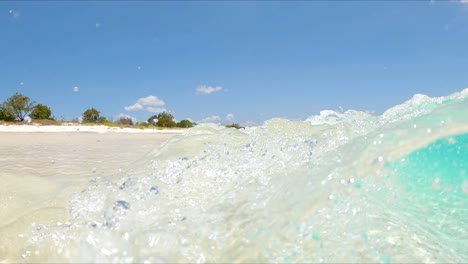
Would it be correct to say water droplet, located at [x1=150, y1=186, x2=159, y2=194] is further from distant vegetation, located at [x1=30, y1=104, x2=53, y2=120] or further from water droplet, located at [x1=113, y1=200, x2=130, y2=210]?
distant vegetation, located at [x1=30, y1=104, x2=53, y2=120]

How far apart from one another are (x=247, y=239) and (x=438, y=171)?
127 centimetres

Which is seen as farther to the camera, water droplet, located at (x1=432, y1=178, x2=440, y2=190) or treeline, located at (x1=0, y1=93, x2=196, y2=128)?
treeline, located at (x1=0, y1=93, x2=196, y2=128)

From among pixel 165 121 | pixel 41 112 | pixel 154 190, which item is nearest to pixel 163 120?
pixel 165 121

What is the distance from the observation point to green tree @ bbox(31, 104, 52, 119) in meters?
26.8

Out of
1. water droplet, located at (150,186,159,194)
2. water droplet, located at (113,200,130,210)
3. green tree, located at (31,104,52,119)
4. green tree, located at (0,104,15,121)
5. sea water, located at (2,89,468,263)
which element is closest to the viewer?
sea water, located at (2,89,468,263)

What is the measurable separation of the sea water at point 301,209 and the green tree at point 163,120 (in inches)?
1098

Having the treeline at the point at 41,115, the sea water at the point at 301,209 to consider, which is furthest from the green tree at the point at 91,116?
the sea water at the point at 301,209

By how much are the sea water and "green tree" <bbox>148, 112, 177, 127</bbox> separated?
91.5 ft

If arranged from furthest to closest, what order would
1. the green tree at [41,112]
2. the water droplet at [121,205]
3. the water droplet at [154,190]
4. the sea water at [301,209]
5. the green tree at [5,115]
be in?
1. the green tree at [41,112]
2. the green tree at [5,115]
3. the water droplet at [154,190]
4. the water droplet at [121,205]
5. the sea water at [301,209]

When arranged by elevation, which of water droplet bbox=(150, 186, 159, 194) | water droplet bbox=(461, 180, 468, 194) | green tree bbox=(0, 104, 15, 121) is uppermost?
green tree bbox=(0, 104, 15, 121)

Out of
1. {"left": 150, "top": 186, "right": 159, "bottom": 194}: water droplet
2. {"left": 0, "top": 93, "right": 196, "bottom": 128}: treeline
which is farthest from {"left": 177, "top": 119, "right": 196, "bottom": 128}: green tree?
{"left": 150, "top": 186, "right": 159, "bottom": 194}: water droplet

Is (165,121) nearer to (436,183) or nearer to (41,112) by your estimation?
(41,112)

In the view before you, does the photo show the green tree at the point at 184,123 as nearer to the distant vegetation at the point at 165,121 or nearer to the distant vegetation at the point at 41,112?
the distant vegetation at the point at 165,121

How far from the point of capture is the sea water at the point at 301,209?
2025mm
